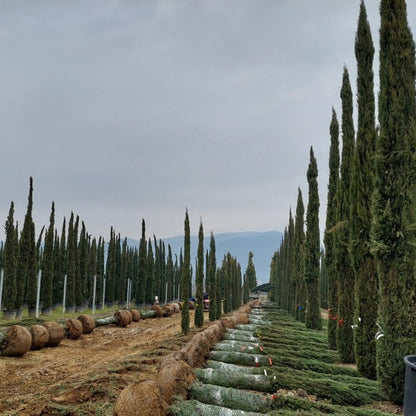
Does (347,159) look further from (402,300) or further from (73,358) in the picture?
(73,358)

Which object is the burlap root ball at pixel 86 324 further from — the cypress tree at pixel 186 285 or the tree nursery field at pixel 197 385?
the tree nursery field at pixel 197 385

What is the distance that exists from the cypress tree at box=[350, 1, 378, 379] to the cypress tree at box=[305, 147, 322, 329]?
31.8ft

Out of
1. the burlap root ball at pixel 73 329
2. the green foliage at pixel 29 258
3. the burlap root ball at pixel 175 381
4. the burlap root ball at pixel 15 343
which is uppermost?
the green foliage at pixel 29 258

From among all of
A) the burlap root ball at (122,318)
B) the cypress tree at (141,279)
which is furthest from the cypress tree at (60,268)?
the burlap root ball at (122,318)

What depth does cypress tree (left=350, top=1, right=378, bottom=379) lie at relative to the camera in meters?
8.12

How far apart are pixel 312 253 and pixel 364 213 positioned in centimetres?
1017

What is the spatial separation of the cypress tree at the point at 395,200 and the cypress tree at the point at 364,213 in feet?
2.82

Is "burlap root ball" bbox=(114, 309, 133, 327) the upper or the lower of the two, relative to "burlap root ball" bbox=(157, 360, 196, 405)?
lower

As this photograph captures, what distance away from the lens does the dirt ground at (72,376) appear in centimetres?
543

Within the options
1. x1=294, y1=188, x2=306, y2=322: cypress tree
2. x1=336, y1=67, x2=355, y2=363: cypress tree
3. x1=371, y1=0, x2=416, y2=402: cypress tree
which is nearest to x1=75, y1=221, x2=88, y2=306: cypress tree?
x1=294, y1=188, x2=306, y2=322: cypress tree

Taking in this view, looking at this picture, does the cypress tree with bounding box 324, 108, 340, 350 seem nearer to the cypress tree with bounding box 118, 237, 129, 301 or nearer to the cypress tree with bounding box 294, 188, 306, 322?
the cypress tree with bounding box 294, 188, 306, 322

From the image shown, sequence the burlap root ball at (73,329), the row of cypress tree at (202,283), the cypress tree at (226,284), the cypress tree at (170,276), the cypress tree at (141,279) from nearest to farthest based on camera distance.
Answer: the burlap root ball at (73,329) < the row of cypress tree at (202,283) < the cypress tree at (226,284) < the cypress tree at (141,279) < the cypress tree at (170,276)

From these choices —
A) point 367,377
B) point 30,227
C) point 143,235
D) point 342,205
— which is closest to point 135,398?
point 367,377

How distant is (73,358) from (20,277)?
1387 centimetres
